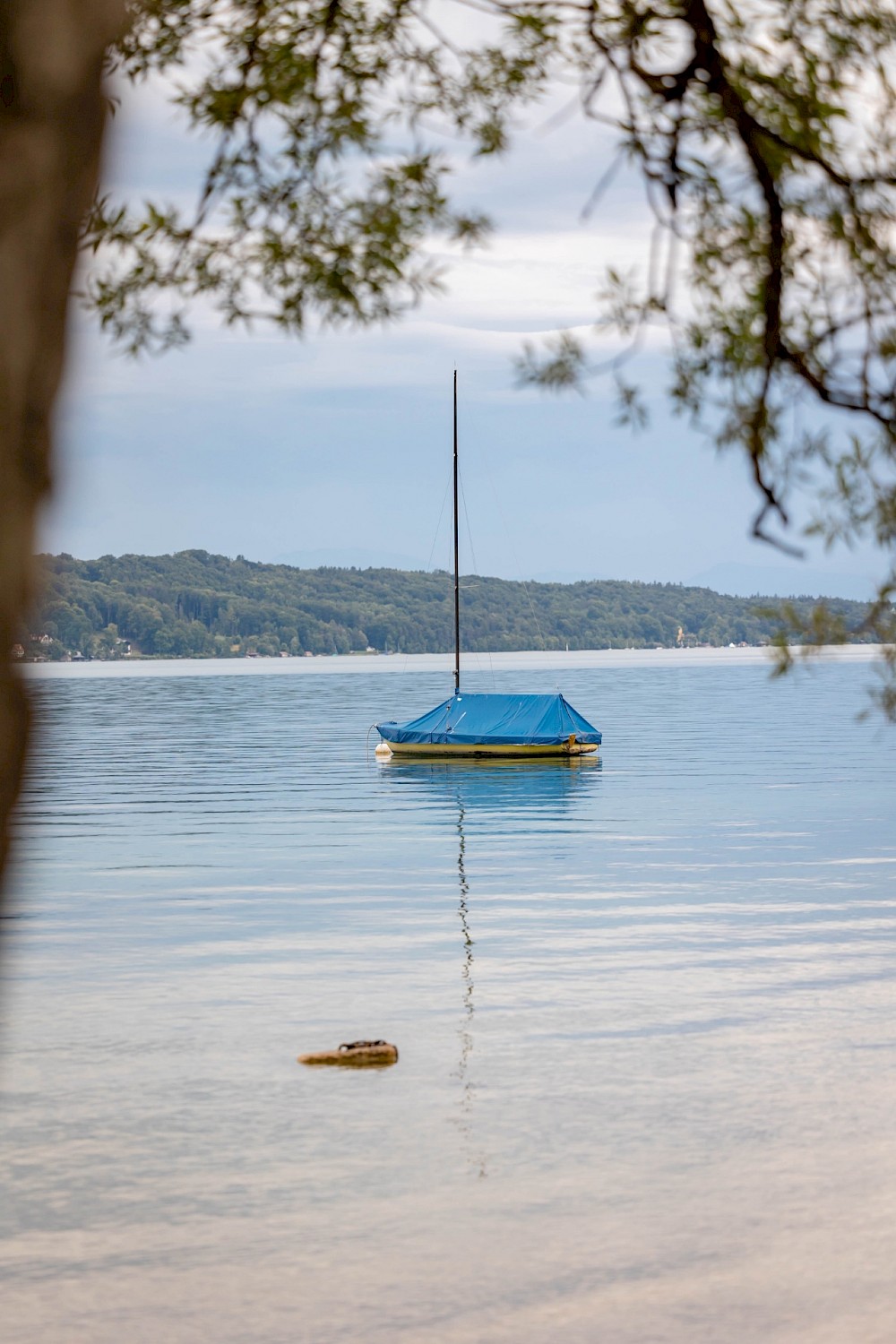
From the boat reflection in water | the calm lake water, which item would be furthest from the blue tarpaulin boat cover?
the calm lake water

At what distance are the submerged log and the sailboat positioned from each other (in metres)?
46.6

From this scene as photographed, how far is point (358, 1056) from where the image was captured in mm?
18125

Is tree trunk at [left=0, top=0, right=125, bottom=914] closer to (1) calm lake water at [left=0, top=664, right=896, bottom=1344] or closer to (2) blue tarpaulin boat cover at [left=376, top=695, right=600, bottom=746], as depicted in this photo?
(1) calm lake water at [left=0, top=664, right=896, bottom=1344]

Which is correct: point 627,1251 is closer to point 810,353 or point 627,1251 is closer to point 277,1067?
point 277,1067

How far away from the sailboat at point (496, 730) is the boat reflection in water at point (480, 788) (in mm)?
921

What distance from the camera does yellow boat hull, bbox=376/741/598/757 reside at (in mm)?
65750

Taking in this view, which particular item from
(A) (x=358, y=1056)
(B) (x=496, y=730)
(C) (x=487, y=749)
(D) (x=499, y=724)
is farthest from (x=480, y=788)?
(A) (x=358, y=1056)

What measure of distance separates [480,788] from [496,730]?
6139 mm

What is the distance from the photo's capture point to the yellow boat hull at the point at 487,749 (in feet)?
216

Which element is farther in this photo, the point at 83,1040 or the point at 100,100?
the point at 83,1040

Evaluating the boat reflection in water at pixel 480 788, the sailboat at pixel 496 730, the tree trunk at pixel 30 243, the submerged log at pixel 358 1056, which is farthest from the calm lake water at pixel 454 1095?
the sailboat at pixel 496 730

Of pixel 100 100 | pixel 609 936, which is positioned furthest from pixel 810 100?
pixel 609 936

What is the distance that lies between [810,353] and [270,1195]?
9.26 meters

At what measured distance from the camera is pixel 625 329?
26.3ft
